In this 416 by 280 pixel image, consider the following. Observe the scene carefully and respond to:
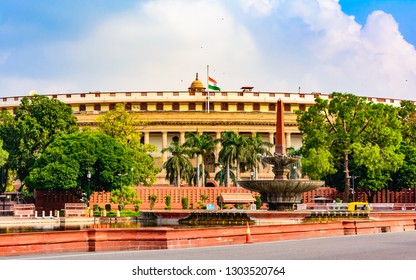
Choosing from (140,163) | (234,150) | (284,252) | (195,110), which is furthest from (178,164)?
(284,252)

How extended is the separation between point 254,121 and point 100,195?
32414 millimetres

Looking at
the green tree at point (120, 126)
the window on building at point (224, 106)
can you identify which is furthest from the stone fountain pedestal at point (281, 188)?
the window on building at point (224, 106)

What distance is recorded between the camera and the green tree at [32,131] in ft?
274

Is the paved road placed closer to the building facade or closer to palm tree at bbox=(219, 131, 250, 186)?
palm tree at bbox=(219, 131, 250, 186)

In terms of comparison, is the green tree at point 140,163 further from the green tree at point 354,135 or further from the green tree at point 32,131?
the green tree at point 354,135

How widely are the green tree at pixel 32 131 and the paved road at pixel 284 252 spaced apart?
59.1m

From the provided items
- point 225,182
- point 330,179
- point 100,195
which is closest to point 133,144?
point 100,195

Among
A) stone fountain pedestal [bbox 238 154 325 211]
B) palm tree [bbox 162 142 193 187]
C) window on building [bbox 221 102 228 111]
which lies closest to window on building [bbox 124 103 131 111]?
window on building [bbox 221 102 228 111]

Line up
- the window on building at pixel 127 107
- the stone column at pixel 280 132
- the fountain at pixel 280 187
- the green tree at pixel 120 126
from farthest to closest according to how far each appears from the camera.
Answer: the window on building at pixel 127 107 → the green tree at pixel 120 126 → the stone column at pixel 280 132 → the fountain at pixel 280 187

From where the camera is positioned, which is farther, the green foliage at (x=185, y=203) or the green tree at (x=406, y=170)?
the green foliage at (x=185, y=203)

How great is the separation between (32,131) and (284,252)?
62.9m

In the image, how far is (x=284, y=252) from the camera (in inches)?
941

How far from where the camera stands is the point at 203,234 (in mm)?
27078

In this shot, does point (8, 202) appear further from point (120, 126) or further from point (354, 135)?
point (354, 135)
